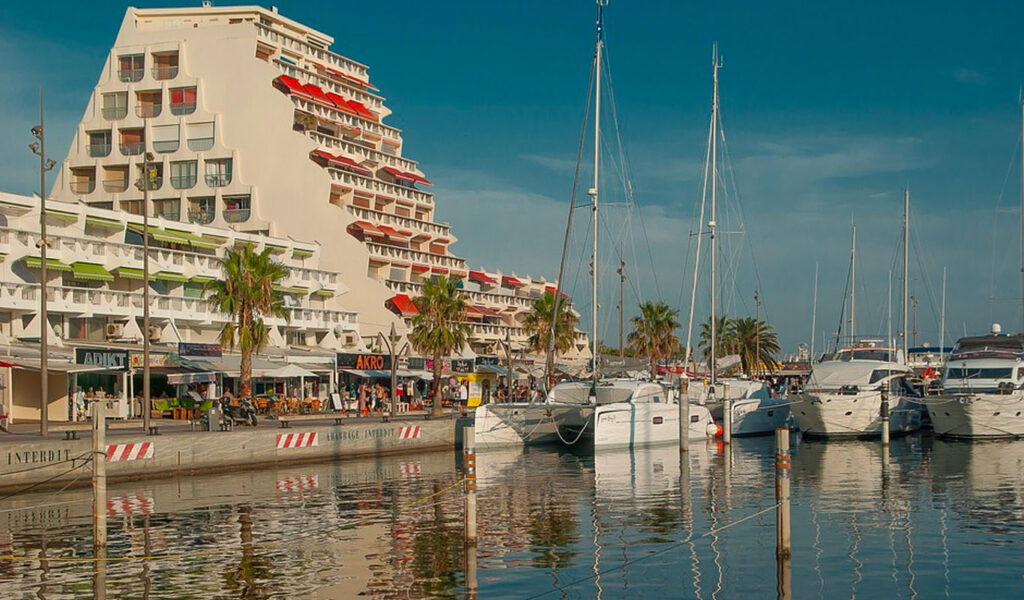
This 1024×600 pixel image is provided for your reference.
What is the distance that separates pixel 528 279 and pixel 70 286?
6813 centimetres

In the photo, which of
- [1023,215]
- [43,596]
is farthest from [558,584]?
[1023,215]

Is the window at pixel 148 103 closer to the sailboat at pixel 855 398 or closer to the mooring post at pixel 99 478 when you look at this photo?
the sailboat at pixel 855 398

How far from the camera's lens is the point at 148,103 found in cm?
8962

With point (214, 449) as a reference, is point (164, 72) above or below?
above

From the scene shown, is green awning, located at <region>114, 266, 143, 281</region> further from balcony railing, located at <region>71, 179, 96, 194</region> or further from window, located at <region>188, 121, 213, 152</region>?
balcony railing, located at <region>71, 179, 96, 194</region>

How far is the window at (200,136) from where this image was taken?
88.2m

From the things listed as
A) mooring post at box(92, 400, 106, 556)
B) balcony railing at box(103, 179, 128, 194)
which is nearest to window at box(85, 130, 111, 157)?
balcony railing at box(103, 179, 128, 194)

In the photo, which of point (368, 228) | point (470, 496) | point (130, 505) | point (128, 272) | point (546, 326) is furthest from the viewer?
point (368, 228)

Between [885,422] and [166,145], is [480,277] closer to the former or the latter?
[166,145]

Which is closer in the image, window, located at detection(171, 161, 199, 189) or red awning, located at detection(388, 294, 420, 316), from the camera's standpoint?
window, located at detection(171, 161, 199, 189)

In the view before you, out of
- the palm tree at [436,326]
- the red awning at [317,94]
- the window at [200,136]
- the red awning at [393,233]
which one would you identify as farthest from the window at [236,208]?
the palm tree at [436,326]

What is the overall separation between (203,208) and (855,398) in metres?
56.1

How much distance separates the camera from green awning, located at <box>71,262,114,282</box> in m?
56.6

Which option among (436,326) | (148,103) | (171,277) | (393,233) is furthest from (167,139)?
(436,326)
